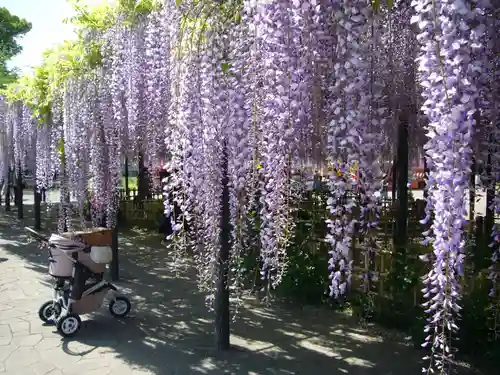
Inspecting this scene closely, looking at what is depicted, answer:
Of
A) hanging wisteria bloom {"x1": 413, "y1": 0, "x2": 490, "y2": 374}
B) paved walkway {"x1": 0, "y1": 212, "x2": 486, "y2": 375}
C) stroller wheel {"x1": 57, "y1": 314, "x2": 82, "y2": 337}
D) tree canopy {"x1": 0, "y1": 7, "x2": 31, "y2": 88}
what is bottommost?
paved walkway {"x1": 0, "y1": 212, "x2": 486, "y2": 375}

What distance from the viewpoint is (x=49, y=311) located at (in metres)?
5.29

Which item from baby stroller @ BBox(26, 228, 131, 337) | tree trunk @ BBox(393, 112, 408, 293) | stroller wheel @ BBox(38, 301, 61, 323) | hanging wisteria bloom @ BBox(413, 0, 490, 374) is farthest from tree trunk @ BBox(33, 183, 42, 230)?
hanging wisteria bloom @ BBox(413, 0, 490, 374)

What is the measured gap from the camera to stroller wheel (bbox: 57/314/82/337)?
4.80 meters

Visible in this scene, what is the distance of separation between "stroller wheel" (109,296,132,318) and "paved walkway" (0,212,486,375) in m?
0.10

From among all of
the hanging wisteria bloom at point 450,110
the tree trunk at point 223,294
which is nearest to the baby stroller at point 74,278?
the tree trunk at point 223,294

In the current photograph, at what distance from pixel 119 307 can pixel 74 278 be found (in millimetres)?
679

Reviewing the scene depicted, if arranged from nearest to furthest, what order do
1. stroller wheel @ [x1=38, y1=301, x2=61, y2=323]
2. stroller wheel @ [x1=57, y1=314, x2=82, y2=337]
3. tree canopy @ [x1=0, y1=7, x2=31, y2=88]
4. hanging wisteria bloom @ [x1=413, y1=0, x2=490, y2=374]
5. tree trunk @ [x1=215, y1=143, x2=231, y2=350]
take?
hanging wisteria bloom @ [x1=413, y1=0, x2=490, y2=374] < tree trunk @ [x1=215, y1=143, x2=231, y2=350] < stroller wheel @ [x1=57, y1=314, x2=82, y2=337] < stroller wheel @ [x1=38, y1=301, x2=61, y2=323] < tree canopy @ [x1=0, y1=7, x2=31, y2=88]

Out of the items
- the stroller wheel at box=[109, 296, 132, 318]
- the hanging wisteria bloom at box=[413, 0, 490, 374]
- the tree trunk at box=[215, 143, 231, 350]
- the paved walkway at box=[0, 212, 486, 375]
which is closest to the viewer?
the hanging wisteria bloom at box=[413, 0, 490, 374]

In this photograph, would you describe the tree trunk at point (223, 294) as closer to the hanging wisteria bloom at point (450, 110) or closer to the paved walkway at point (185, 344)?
the paved walkway at point (185, 344)

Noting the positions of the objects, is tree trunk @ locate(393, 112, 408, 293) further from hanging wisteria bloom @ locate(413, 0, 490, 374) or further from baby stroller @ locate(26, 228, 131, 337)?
hanging wisteria bloom @ locate(413, 0, 490, 374)

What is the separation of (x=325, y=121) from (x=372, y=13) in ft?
2.08

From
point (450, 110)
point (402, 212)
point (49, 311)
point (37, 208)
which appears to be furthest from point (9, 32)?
point (450, 110)

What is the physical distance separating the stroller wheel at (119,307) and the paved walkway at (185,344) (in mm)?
96

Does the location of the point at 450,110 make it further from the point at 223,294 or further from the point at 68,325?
the point at 68,325
